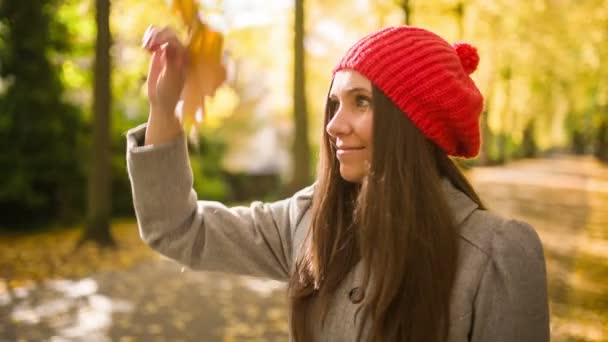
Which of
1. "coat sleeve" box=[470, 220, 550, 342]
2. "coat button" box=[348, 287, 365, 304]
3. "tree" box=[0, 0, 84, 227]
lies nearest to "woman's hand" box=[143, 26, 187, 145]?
"coat button" box=[348, 287, 365, 304]

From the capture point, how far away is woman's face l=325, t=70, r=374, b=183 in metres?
1.73

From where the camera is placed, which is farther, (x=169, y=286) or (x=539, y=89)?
(x=539, y=89)

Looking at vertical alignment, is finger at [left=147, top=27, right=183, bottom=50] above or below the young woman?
above

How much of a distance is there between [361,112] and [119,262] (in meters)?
8.86

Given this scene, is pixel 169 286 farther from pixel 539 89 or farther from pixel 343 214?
pixel 539 89

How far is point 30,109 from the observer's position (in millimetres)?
12305

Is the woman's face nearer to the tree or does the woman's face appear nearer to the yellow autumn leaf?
the yellow autumn leaf

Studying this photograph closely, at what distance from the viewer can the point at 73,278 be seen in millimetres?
8617

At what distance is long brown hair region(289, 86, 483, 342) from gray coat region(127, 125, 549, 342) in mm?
43

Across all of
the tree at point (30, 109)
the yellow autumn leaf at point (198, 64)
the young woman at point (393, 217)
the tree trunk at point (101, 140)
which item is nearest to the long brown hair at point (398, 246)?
the young woman at point (393, 217)

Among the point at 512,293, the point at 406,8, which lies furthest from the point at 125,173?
the point at 512,293

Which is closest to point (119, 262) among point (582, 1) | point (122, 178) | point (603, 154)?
point (122, 178)

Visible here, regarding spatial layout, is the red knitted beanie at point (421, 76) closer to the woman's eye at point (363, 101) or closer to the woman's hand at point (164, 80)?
the woman's eye at point (363, 101)

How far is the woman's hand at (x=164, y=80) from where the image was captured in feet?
4.96
